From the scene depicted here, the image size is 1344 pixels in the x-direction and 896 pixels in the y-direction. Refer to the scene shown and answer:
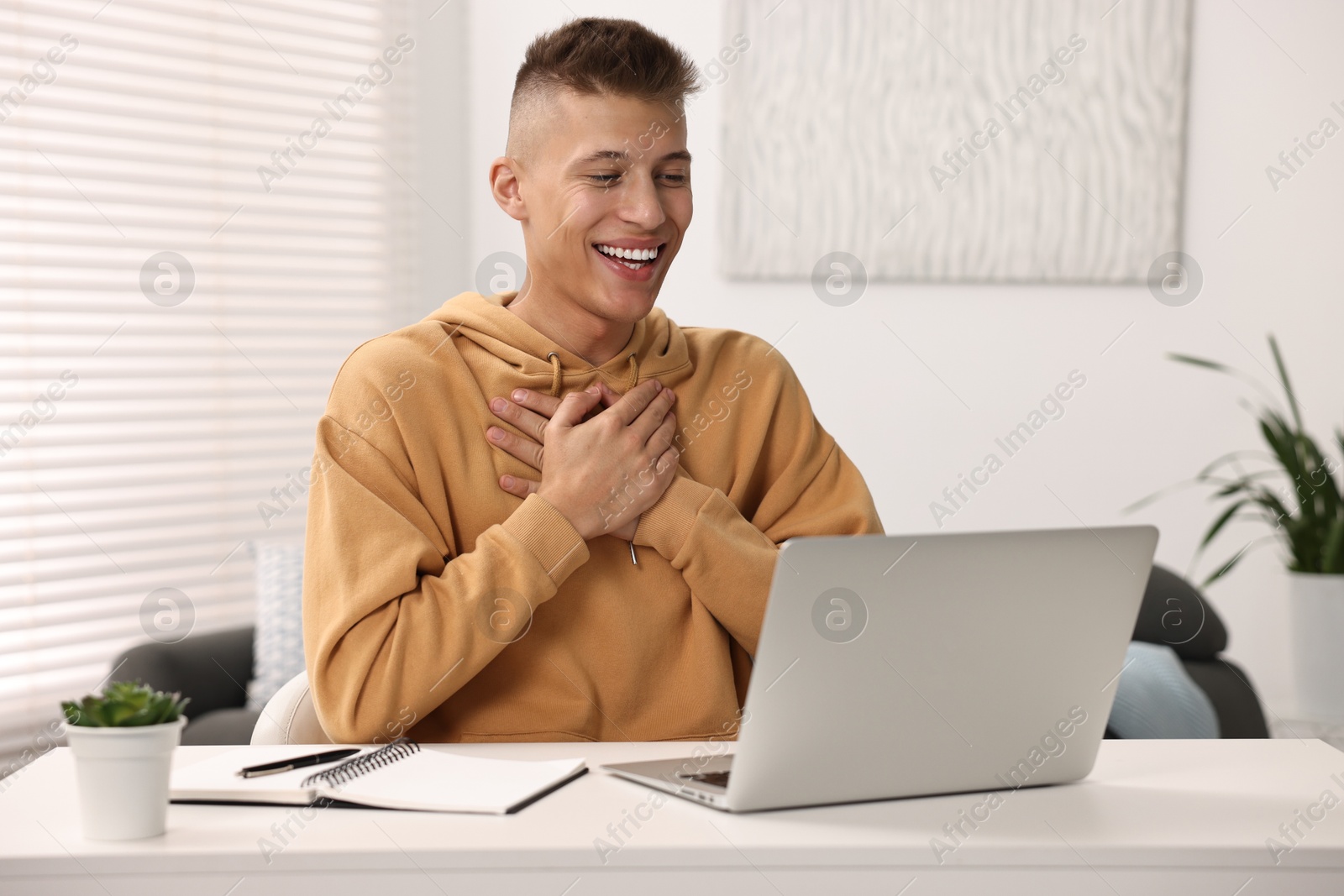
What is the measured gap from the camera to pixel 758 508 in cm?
174

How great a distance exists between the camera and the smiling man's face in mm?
1577

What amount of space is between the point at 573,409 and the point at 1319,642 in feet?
8.23

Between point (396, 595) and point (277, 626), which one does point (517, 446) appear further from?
point (277, 626)

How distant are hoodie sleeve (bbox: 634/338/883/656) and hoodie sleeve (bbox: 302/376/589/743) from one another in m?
0.17

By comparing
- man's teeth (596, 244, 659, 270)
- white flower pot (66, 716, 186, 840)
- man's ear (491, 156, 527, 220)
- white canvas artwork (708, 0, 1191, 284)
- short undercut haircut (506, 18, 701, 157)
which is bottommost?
white flower pot (66, 716, 186, 840)

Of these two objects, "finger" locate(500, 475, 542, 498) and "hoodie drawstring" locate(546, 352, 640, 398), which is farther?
"hoodie drawstring" locate(546, 352, 640, 398)

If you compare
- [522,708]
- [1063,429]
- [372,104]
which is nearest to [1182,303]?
[1063,429]

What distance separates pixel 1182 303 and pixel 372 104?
2553mm

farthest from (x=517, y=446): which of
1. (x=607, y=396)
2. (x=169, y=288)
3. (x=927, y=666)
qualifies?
(x=169, y=288)

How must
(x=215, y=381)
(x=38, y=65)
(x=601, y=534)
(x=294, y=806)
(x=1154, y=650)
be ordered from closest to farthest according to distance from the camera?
(x=294, y=806)
(x=601, y=534)
(x=1154, y=650)
(x=38, y=65)
(x=215, y=381)

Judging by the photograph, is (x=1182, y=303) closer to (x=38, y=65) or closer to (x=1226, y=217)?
(x=1226, y=217)

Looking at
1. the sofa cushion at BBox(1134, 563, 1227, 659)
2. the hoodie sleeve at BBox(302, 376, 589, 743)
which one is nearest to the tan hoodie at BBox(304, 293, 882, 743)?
the hoodie sleeve at BBox(302, 376, 589, 743)

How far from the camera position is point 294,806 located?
104 centimetres

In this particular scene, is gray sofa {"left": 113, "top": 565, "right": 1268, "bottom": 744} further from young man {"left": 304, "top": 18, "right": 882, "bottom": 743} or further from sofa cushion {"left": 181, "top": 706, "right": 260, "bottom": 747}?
young man {"left": 304, "top": 18, "right": 882, "bottom": 743}
